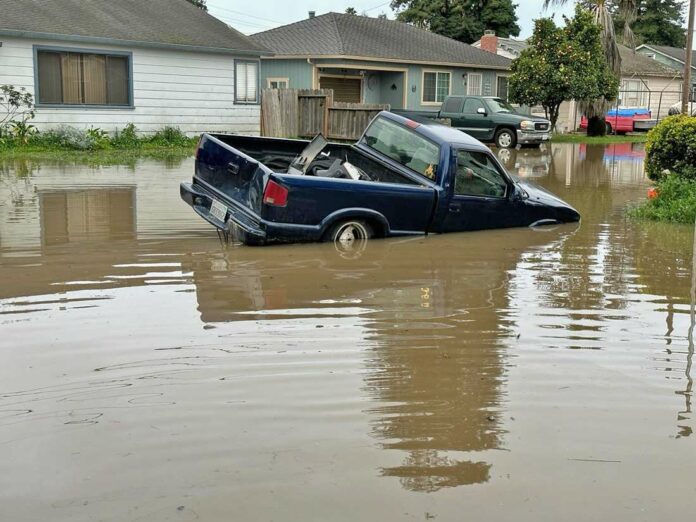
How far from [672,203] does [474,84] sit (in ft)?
86.7

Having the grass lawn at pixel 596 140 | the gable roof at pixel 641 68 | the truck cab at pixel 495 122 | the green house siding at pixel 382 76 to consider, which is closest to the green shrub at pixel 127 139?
the green house siding at pixel 382 76

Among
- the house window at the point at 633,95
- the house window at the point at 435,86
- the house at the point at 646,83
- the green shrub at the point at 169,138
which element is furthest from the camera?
the house window at the point at 633,95

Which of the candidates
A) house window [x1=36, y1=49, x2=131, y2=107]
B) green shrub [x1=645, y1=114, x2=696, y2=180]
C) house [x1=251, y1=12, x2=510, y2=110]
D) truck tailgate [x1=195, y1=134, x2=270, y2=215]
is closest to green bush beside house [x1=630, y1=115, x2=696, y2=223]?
green shrub [x1=645, y1=114, x2=696, y2=180]

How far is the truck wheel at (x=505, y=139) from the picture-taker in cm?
2995

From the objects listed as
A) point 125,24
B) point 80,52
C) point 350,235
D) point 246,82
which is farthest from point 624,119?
point 350,235

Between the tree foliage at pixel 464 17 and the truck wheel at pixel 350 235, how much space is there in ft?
166

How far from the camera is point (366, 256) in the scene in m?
9.35

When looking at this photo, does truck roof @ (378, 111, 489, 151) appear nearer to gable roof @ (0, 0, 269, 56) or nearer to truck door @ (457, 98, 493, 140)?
gable roof @ (0, 0, 269, 56)

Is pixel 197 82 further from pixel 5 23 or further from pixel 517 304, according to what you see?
pixel 517 304

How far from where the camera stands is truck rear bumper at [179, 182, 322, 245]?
30.4ft

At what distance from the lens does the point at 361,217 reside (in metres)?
9.84

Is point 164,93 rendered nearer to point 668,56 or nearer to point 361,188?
point 361,188

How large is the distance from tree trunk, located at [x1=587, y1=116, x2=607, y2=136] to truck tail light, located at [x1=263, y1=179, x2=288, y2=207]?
103 ft

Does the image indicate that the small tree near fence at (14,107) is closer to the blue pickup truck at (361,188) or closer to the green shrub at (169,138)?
the green shrub at (169,138)
